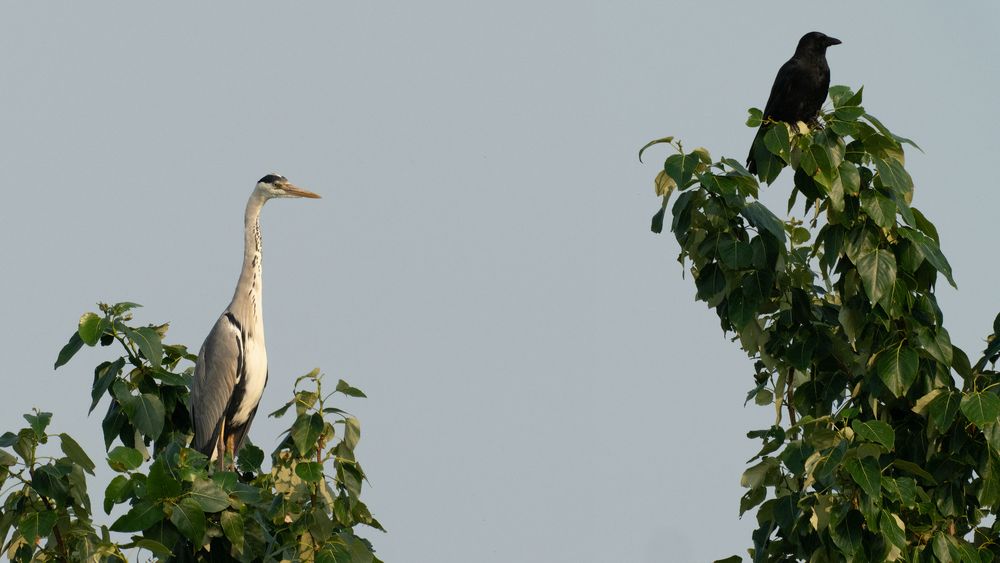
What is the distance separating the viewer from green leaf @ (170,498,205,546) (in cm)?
527

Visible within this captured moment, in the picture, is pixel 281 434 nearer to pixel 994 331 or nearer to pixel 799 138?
pixel 799 138

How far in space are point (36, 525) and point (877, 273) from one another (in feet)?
12.7

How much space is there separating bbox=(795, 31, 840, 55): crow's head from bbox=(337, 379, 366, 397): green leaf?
4724 millimetres

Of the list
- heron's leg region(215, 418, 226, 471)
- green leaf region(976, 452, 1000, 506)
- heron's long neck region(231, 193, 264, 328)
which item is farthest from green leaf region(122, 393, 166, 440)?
green leaf region(976, 452, 1000, 506)

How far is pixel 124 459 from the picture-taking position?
5.40m

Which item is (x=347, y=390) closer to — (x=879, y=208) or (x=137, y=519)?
(x=137, y=519)

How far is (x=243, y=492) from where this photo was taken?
573 cm

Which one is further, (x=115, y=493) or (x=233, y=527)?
(x=233, y=527)

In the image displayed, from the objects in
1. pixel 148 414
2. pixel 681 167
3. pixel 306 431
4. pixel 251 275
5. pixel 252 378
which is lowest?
pixel 306 431

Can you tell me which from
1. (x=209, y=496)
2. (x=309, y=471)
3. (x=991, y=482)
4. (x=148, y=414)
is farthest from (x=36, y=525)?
(x=991, y=482)

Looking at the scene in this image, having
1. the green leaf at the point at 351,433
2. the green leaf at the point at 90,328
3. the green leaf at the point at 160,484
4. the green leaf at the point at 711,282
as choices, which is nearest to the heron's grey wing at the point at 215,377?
the green leaf at the point at 90,328

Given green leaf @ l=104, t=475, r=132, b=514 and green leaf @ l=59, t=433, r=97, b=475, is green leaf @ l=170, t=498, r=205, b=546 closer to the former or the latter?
green leaf @ l=104, t=475, r=132, b=514

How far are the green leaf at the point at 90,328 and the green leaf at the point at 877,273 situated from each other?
12.0ft

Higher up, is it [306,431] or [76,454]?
[306,431]
